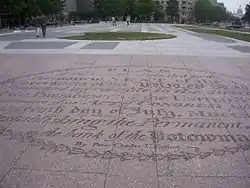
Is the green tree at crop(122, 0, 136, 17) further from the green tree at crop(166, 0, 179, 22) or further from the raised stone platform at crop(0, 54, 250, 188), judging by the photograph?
the raised stone platform at crop(0, 54, 250, 188)

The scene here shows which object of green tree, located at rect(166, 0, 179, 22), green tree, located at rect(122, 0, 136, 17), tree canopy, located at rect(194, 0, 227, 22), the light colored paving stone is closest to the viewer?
the light colored paving stone

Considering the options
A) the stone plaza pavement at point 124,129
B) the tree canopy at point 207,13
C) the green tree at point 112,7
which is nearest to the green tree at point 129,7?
the green tree at point 112,7

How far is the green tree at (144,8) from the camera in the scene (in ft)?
430

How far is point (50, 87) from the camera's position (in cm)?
902

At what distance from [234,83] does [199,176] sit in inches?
232

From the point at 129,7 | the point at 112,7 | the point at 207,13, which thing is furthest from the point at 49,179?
the point at 207,13

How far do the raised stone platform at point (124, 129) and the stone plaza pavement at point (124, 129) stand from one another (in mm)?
13

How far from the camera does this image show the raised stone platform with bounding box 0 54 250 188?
442 centimetres

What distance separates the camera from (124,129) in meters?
6.05

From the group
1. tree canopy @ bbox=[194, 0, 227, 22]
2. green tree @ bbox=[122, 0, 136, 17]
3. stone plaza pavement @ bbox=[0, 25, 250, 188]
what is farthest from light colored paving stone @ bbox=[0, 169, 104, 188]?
tree canopy @ bbox=[194, 0, 227, 22]

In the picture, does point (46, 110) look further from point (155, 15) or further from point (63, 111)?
point (155, 15)

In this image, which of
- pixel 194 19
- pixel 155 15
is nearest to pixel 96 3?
pixel 155 15

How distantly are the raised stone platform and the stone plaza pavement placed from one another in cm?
1

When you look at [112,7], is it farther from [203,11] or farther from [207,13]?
[207,13]
